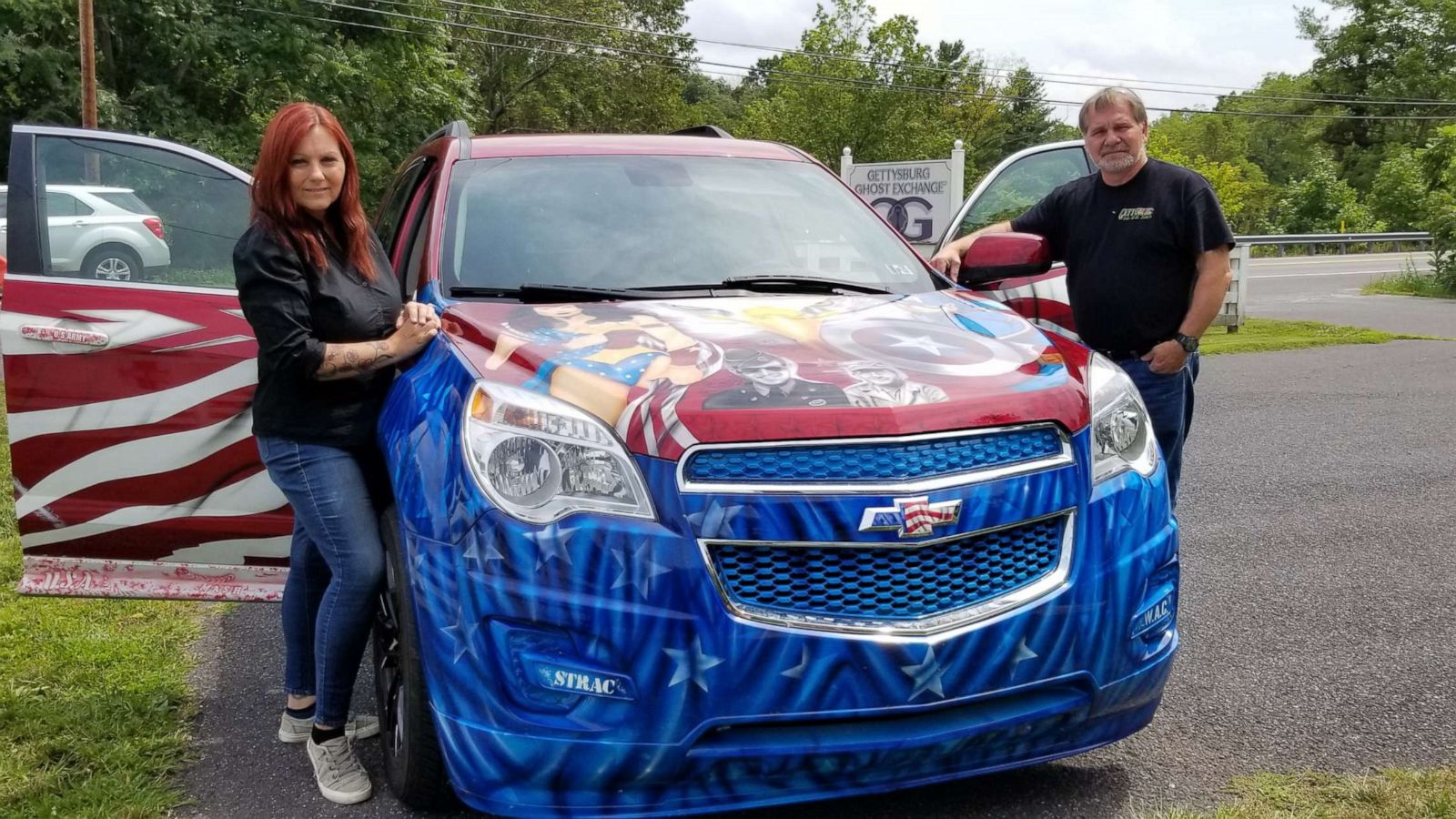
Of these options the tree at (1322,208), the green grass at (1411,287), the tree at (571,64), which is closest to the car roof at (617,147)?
the green grass at (1411,287)

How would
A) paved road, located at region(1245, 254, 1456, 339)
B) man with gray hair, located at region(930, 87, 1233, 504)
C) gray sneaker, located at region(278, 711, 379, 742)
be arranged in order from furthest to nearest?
paved road, located at region(1245, 254, 1456, 339) → man with gray hair, located at region(930, 87, 1233, 504) → gray sneaker, located at region(278, 711, 379, 742)

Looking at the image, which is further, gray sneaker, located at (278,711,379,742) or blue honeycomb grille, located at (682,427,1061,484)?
gray sneaker, located at (278,711,379,742)

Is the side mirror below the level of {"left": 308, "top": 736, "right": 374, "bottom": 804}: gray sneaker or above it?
above

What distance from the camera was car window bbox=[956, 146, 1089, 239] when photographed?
6.25m

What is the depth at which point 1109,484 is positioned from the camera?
2871mm

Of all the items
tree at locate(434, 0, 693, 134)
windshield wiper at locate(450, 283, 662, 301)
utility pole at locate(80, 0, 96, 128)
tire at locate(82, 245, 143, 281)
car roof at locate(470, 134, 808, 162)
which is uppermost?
tree at locate(434, 0, 693, 134)

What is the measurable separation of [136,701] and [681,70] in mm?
47213

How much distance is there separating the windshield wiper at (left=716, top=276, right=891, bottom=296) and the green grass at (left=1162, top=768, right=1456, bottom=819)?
5.47ft

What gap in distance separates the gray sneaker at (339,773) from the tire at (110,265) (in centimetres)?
153

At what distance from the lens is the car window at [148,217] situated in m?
3.77

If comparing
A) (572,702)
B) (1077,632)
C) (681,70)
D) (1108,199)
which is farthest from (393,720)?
(681,70)

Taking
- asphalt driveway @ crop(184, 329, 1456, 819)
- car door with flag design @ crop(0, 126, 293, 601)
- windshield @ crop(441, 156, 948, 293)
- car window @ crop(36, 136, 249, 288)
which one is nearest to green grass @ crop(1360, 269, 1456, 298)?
asphalt driveway @ crop(184, 329, 1456, 819)

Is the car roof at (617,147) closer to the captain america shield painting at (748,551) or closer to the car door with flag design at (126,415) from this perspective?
the captain america shield painting at (748,551)

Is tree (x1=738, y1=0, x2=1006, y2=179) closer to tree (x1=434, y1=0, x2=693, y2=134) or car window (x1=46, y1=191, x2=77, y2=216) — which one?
tree (x1=434, y1=0, x2=693, y2=134)
